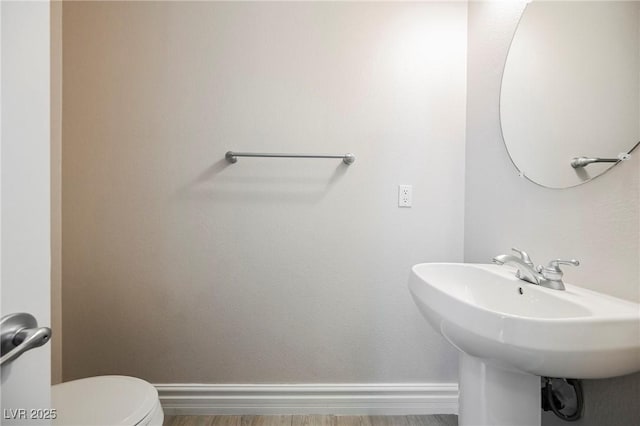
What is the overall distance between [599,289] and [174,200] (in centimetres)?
157

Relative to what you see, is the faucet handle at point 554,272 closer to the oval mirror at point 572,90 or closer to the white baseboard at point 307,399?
the oval mirror at point 572,90

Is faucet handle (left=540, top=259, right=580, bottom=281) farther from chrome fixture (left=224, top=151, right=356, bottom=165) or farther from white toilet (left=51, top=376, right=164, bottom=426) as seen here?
white toilet (left=51, top=376, right=164, bottom=426)

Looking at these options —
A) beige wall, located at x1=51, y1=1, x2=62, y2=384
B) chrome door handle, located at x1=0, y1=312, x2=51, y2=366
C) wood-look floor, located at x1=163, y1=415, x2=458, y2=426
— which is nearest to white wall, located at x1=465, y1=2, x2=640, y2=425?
wood-look floor, located at x1=163, y1=415, x2=458, y2=426

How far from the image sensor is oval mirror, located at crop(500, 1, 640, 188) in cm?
73

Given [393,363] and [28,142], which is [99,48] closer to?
[28,142]

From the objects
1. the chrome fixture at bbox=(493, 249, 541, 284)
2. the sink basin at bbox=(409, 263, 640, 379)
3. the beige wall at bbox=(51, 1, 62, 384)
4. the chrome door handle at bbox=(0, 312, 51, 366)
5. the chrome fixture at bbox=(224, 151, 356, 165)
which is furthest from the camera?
the chrome fixture at bbox=(224, 151, 356, 165)

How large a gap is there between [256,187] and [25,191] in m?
0.96

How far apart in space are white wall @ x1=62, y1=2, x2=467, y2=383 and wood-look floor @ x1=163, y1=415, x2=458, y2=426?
161mm

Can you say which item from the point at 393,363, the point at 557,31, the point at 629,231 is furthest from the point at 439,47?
the point at 393,363

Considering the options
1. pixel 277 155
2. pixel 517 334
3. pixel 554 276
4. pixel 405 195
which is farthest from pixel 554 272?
pixel 277 155

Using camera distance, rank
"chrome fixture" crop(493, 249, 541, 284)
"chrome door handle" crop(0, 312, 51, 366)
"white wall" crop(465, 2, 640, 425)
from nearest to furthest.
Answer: "chrome door handle" crop(0, 312, 51, 366) → "white wall" crop(465, 2, 640, 425) → "chrome fixture" crop(493, 249, 541, 284)

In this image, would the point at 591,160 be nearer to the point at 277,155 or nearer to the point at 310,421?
the point at 277,155

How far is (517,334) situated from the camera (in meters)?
0.58

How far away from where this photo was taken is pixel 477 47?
1312 millimetres
